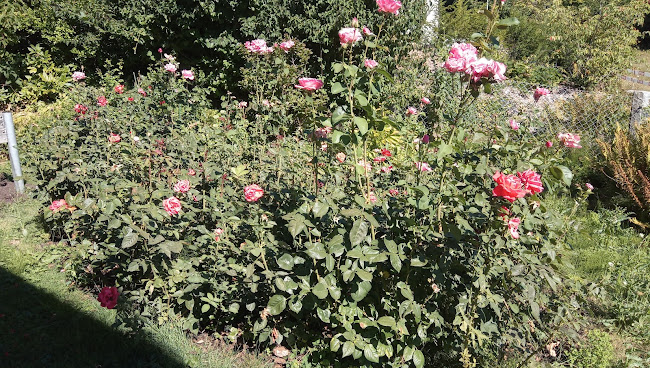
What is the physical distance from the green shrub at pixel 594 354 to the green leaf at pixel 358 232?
1.30 metres

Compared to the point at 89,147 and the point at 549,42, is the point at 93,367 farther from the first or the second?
the point at 549,42

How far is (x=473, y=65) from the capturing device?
5.58 ft

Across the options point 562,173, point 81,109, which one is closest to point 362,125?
point 562,173

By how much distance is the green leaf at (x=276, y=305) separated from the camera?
2.02 metres

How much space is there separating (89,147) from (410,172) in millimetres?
2550

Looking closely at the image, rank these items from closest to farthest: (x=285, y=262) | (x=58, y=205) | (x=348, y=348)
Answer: (x=348, y=348)
(x=285, y=262)
(x=58, y=205)

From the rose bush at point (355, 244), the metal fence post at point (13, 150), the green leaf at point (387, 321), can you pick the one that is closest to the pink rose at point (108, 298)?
the rose bush at point (355, 244)

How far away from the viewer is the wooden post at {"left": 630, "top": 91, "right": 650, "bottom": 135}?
4.86 meters

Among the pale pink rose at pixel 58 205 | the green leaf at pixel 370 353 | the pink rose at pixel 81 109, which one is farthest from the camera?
the pink rose at pixel 81 109

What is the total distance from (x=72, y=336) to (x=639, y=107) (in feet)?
18.3

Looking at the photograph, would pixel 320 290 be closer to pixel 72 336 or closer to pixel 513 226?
pixel 513 226

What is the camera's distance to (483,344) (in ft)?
6.89

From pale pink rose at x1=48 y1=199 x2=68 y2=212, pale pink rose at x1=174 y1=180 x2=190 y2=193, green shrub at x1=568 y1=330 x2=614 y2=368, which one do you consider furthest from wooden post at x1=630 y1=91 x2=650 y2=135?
pale pink rose at x1=48 y1=199 x2=68 y2=212

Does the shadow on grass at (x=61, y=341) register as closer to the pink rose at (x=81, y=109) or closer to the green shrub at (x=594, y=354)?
the pink rose at (x=81, y=109)
